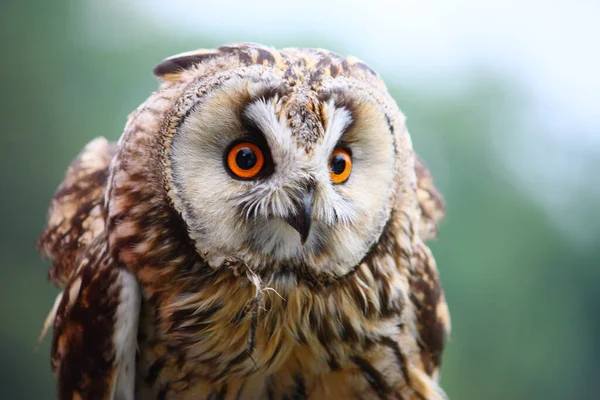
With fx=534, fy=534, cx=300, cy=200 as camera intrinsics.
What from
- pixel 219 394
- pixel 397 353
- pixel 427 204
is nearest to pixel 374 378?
pixel 397 353

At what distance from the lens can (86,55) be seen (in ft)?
4.73

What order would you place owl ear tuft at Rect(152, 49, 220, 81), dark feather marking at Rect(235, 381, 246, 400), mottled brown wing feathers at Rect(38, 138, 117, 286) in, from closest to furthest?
1. owl ear tuft at Rect(152, 49, 220, 81)
2. dark feather marking at Rect(235, 381, 246, 400)
3. mottled brown wing feathers at Rect(38, 138, 117, 286)

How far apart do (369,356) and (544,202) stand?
1086 mm

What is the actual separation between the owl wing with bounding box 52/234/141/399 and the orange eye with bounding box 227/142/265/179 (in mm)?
270

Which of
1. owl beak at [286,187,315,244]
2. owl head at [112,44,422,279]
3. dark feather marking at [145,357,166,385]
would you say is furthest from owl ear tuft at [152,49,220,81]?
dark feather marking at [145,357,166,385]

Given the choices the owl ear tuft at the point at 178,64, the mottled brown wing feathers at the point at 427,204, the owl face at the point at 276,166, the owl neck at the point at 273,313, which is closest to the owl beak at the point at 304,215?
the owl face at the point at 276,166

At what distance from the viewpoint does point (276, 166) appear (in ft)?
2.44

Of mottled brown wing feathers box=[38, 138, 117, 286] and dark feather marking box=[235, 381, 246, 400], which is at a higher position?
mottled brown wing feathers box=[38, 138, 117, 286]

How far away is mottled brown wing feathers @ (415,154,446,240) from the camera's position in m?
1.15

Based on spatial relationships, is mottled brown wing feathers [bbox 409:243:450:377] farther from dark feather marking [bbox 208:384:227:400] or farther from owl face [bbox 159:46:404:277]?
dark feather marking [bbox 208:384:227:400]

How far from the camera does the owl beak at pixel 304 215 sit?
0.73m

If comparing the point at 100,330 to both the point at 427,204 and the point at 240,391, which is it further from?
the point at 427,204

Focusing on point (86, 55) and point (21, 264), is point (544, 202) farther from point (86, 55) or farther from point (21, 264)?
point (21, 264)

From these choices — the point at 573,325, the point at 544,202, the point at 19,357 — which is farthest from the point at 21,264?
the point at 573,325
